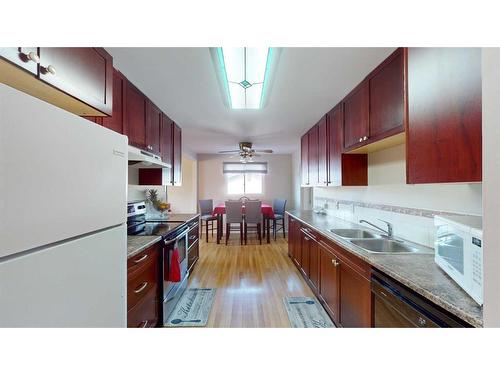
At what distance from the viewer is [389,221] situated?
1963mm

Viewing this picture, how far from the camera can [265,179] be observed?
20.5 feet

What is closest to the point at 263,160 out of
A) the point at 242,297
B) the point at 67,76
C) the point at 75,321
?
the point at 242,297

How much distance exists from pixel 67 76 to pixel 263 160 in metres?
5.38

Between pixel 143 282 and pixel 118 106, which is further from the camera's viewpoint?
pixel 118 106

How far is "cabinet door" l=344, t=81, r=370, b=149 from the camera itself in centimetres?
184

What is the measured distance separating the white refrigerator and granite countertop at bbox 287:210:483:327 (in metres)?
1.30

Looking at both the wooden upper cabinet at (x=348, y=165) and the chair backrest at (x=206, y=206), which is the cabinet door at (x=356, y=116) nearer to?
the wooden upper cabinet at (x=348, y=165)

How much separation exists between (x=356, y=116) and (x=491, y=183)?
1670 mm

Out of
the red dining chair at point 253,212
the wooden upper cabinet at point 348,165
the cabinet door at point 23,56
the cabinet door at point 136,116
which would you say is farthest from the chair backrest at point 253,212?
the cabinet door at point 23,56

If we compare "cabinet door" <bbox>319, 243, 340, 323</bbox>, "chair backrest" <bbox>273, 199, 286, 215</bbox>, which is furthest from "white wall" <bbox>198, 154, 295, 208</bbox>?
"cabinet door" <bbox>319, 243, 340, 323</bbox>

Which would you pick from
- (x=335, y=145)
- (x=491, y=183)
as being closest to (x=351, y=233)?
(x=335, y=145)

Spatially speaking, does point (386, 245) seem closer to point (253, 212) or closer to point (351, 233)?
point (351, 233)

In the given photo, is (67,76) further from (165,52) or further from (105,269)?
(105,269)
